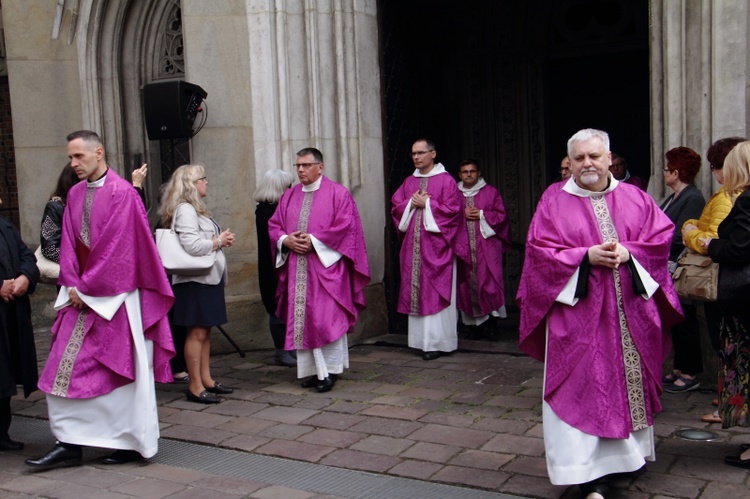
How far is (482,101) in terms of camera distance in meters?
10.5

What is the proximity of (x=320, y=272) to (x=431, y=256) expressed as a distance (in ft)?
4.44

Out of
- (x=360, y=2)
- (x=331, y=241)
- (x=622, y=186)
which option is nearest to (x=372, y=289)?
(x=331, y=241)

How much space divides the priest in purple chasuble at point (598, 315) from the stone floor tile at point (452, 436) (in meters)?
0.97

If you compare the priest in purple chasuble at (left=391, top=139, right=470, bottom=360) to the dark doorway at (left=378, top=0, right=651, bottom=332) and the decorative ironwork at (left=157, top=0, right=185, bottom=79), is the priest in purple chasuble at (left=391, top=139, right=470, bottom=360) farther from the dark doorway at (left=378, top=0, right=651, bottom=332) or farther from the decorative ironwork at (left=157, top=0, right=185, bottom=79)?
the decorative ironwork at (left=157, top=0, right=185, bottom=79)

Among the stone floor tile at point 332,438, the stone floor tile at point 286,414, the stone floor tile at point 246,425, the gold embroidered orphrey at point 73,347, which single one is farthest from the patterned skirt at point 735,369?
the gold embroidered orphrey at point 73,347

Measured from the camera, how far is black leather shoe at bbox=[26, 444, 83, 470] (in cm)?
482

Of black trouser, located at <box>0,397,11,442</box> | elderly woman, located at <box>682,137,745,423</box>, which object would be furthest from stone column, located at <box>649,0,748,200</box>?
black trouser, located at <box>0,397,11,442</box>

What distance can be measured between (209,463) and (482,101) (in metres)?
6.67

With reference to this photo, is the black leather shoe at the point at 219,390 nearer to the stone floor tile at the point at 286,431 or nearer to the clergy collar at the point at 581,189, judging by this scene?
the stone floor tile at the point at 286,431

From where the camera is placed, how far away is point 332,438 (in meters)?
5.23

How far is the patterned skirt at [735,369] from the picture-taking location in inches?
175

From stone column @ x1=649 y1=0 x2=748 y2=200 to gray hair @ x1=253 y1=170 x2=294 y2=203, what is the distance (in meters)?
2.78

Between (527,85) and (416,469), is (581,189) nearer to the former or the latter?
(416,469)

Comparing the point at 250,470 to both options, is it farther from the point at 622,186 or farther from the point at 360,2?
the point at 360,2
